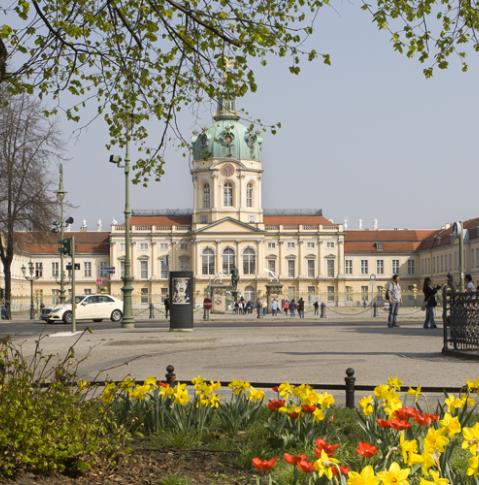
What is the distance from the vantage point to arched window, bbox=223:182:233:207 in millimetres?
126312

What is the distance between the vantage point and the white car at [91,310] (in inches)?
1745

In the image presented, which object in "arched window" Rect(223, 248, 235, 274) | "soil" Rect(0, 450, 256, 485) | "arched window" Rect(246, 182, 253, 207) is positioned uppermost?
"arched window" Rect(246, 182, 253, 207)

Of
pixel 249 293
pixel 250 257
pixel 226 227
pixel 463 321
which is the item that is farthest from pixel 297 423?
pixel 250 257

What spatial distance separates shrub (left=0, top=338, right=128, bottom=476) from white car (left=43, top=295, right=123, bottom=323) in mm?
37921

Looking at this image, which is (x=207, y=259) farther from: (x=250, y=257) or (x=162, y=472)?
(x=162, y=472)

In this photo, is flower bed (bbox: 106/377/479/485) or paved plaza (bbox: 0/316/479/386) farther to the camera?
paved plaza (bbox: 0/316/479/386)

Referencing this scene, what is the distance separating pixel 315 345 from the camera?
21.7 metres

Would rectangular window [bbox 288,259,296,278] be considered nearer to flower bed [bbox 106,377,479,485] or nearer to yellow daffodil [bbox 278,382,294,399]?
flower bed [bbox 106,377,479,485]

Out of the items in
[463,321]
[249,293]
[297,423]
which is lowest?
[297,423]

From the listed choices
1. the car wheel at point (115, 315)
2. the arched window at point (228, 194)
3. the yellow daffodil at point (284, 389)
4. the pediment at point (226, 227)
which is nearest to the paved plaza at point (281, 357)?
the yellow daffodil at point (284, 389)

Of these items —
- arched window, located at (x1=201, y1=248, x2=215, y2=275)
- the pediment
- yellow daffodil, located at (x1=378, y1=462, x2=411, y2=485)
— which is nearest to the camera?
yellow daffodil, located at (x1=378, y1=462, x2=411, y2=485)

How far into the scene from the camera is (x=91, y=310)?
4466cm

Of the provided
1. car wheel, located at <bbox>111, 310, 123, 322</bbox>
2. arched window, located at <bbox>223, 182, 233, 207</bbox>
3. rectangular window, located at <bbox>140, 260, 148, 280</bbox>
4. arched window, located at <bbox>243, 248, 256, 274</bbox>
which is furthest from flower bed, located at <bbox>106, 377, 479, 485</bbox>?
rectangular window, located at <bbox>140, 260, 148, 280</bbox>

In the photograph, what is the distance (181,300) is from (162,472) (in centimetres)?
2333
